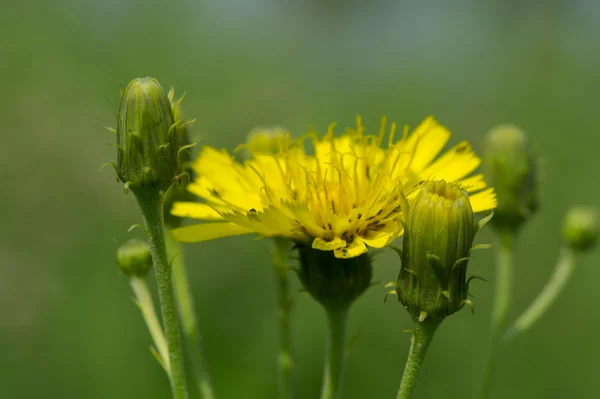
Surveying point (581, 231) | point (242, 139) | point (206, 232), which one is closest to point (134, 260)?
point (206, 232)

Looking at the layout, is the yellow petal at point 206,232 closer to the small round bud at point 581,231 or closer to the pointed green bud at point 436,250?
the pointed green bud at point 436,250

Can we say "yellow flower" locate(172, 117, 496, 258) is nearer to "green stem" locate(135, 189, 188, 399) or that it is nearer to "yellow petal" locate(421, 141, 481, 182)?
"yellow petal" locate(421, 141, 481, 182)

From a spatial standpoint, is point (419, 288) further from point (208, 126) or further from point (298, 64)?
point (298, 64)

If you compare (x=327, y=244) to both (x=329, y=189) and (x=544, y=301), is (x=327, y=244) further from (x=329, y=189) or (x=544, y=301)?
(x=544, y=301)

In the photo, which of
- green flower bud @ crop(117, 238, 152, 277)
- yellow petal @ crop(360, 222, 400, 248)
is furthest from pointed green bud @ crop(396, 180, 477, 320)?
green flower bud @ crop(117, 238, 152, 277)

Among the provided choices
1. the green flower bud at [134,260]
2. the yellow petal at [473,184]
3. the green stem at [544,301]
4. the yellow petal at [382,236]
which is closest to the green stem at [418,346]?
the yellow petal at [382,236]
